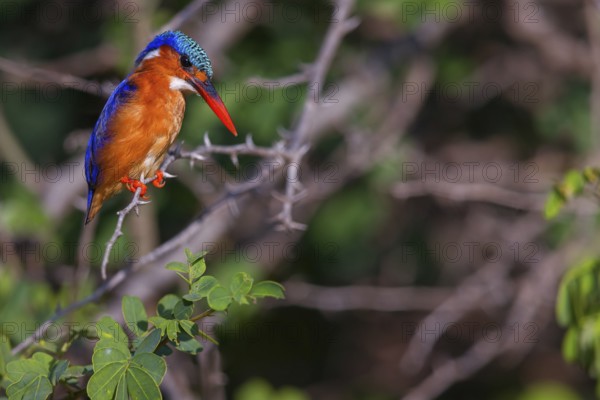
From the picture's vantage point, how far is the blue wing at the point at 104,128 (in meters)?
2.74

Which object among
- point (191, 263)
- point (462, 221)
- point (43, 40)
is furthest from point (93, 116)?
point (191, 263)

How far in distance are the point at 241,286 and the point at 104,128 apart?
3.35 feet

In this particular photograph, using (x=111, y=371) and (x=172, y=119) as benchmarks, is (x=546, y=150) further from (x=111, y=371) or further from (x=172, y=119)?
(x=111, y=371)

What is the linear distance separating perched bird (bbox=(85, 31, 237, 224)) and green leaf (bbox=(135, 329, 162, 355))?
82 centimetres

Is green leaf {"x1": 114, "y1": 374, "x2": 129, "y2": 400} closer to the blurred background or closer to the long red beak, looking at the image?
the long red beak

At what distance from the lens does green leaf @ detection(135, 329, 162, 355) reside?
6.16 ft

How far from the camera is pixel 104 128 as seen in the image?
277 cm

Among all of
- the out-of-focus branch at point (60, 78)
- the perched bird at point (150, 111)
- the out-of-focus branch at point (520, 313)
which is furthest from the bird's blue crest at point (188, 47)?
the out-of-focus branch at point (520, 313)

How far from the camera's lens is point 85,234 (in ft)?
11.3

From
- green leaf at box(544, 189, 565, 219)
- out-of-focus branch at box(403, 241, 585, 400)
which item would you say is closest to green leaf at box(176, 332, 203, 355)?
green leaf at box(544, 189, 565, 219)

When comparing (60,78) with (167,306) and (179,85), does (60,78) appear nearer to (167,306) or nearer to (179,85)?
(179,85)

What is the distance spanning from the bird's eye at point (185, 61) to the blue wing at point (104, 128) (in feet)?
0.60

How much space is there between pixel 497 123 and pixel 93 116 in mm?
2418

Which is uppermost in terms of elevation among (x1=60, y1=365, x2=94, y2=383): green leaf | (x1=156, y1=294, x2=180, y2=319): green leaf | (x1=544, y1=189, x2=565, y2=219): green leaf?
(x1=156, y1=294, x2=180, y2=319): green leaf
